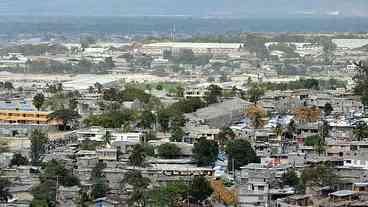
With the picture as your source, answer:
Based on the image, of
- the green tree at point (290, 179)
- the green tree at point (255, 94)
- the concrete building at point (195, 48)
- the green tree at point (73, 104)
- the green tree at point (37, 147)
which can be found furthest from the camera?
the concrete building at point (195, 48)

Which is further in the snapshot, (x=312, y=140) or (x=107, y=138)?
(x=107, y=138)

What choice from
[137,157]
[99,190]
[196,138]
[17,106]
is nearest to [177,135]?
[196,138]

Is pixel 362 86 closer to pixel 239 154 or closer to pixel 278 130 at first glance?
pixel 278 130

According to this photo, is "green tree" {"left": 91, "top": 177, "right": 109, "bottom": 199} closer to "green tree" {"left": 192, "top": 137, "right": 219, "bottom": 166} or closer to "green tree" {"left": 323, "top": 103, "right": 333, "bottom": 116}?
"green tree" {"left": 192, "top": 137, "right": 219, "bottom": 166}

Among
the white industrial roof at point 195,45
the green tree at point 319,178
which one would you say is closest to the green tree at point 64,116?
the green tree at point 319,178

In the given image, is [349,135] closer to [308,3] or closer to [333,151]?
[333,151]

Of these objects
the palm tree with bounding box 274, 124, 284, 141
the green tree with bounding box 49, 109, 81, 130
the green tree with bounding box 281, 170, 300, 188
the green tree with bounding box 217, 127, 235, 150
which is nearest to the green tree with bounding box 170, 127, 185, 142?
the green tree with bounding box 217, 127, 235, 150

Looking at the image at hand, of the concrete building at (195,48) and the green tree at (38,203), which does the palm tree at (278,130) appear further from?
the concrete building at (195,48)
